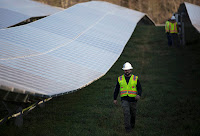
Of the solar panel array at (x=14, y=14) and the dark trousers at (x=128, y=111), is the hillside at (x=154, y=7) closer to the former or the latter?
the solar panel array at (x=14, y=14)

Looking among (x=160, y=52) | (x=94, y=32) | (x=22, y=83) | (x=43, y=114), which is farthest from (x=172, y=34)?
(x=22, y=83)

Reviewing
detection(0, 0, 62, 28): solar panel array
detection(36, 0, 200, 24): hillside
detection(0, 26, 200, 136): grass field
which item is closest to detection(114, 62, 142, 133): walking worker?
detection(0, 26, 200, 136): grass field

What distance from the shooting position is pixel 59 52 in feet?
37.1

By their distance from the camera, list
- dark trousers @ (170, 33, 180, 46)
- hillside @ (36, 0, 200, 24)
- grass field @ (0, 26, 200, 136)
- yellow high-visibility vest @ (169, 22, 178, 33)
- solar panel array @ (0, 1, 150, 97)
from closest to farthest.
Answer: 1. solar panel array @ (0, 1, 150, 97)
2. grass field @ (0, 26, 200, 136)
3. yellow high-visibility vest @ (169, 22, 178, 33)
4. dark trousers @ (170, 33, 180, 46)
5. hillside @ (36, 0, 200, 24)

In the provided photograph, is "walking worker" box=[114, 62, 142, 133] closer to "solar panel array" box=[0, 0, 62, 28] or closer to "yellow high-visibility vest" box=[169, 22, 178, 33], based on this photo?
"yellow high-visibility vest" box=[169, 22, 178, 33]

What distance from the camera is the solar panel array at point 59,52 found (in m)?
8.19

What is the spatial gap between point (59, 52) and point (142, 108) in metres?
3.77

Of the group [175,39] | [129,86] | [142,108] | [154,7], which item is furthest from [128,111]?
Answer: [154,7]

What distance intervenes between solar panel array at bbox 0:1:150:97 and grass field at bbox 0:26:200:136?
1.22 metres

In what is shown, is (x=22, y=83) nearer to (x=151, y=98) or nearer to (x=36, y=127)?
Result: (x=36, y=127)

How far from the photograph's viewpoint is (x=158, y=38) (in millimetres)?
20766

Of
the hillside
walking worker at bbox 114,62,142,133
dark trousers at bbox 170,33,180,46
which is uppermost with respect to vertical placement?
walking worker at bbox 114,62,142,133

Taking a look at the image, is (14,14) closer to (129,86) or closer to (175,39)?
(175,39)

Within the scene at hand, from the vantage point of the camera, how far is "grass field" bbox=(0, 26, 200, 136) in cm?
830
